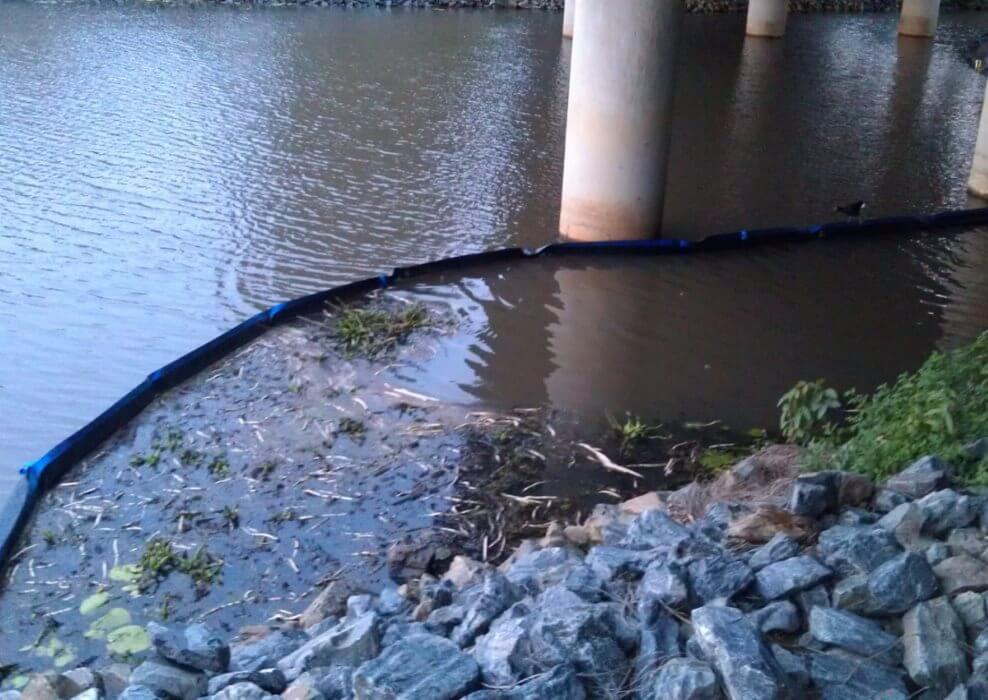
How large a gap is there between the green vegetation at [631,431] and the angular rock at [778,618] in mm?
2640

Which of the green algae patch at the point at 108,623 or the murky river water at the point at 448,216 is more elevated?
the murky river water at the point at 448,216

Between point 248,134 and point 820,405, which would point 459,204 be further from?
point 820,405

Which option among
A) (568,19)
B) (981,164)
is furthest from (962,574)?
(568,19)

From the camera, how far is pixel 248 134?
13.9m

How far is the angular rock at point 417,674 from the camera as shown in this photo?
11.7ft

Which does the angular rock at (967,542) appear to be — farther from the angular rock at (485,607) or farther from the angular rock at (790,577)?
the angular rock at (485,607)

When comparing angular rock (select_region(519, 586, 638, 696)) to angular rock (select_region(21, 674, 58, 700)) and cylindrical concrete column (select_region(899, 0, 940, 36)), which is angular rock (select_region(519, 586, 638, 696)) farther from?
cylindrical concrete column (select_region(899, 0, 940, 36))

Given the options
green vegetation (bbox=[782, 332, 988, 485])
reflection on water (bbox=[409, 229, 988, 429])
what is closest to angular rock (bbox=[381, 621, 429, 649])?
green vegetation (bbox=[782, 332, 988, 485])

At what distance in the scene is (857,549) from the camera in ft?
13.7

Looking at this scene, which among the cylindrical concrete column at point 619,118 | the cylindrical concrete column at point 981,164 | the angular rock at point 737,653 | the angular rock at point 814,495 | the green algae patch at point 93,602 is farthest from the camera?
the cylindrical concrete column at point 981,164

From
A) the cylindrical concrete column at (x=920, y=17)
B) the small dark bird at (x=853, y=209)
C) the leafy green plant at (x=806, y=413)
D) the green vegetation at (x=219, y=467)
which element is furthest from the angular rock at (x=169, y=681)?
the cylindrical concrete column at (x=920, y=17)

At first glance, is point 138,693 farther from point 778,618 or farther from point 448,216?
point 448,216

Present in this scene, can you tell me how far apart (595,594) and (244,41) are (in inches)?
770

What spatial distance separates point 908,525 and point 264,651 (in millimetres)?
2751
